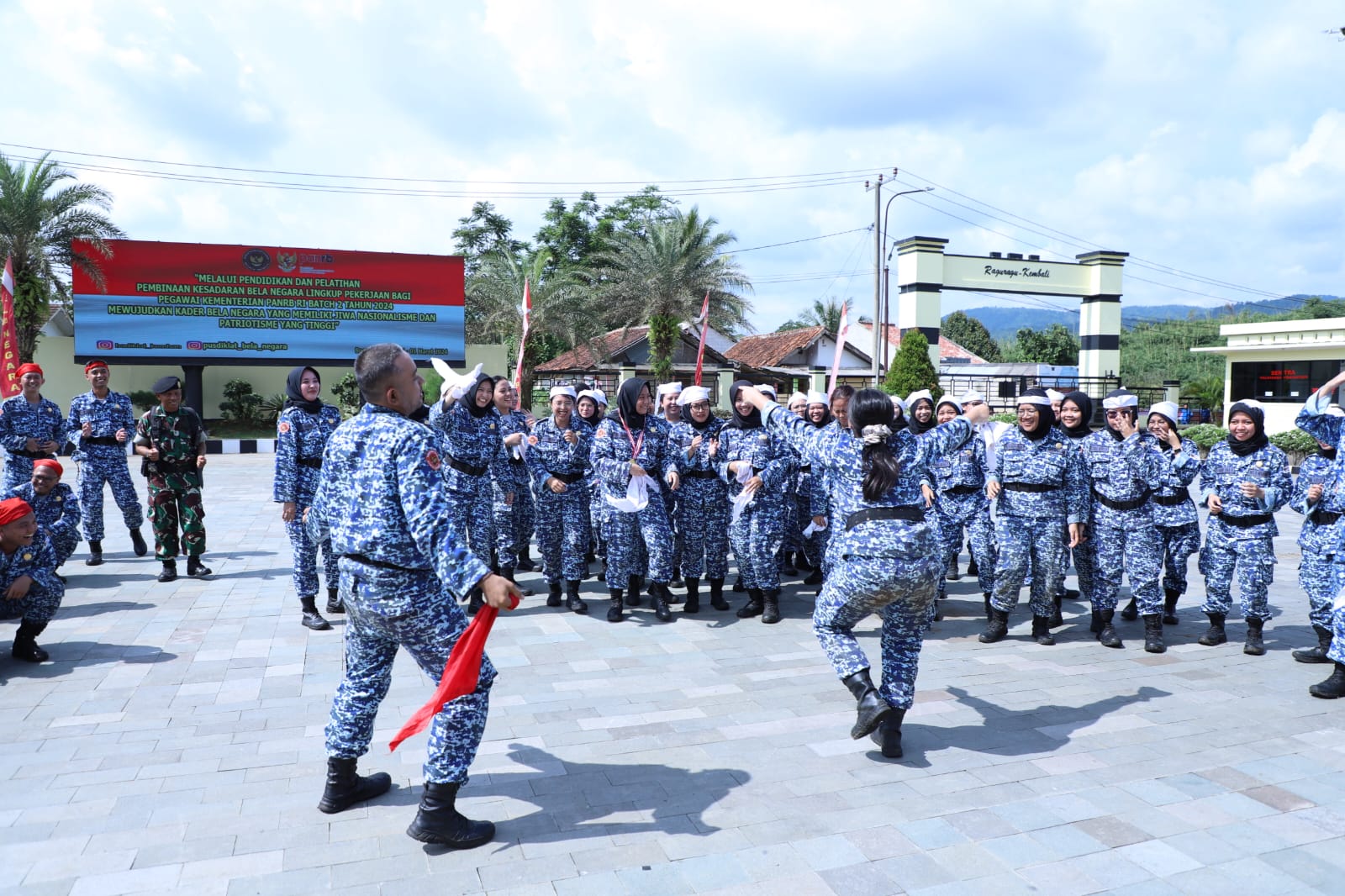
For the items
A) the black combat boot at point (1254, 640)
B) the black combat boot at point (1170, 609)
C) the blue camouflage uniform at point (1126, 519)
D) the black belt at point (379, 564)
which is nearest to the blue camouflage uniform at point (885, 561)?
the black belt at point (379, 564)

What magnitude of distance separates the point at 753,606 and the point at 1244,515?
3.45 meters

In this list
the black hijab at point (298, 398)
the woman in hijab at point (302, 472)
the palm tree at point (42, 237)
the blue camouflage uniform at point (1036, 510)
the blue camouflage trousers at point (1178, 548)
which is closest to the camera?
the blue camouflage uniform at point (1036, 510)

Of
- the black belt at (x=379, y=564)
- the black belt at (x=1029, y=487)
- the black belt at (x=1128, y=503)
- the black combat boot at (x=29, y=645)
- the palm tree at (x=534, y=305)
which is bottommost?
the black combat boot at (x=29, y=645)

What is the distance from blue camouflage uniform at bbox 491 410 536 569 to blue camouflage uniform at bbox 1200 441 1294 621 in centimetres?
511

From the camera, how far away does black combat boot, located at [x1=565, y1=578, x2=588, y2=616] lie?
723 cm

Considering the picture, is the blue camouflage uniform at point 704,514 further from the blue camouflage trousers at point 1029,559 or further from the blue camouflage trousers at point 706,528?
the blue camouflage trousers at point 1029,559

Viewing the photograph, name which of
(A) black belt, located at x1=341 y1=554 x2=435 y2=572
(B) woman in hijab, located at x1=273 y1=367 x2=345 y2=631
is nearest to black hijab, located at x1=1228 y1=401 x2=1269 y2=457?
(A) black belt, located at x1=341 y1=554 x2=435 y2=572

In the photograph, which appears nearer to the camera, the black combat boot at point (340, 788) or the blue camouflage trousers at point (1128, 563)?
the black combat boot at point (340, 788)

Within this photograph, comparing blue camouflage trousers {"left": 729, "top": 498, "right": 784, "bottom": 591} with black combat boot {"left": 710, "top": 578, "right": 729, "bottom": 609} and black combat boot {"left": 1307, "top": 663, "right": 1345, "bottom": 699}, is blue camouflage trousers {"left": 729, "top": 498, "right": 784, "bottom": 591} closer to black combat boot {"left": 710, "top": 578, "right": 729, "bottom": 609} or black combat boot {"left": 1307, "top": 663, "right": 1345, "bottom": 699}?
black combat boot {"left": 710, "top": 578, "right": 729, "bottom": 609}

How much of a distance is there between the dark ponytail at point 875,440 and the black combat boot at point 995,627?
108 inches

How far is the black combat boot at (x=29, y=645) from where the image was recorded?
5.58 meters

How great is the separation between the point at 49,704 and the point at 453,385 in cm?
271

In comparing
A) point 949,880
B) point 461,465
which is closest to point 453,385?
point 461,465

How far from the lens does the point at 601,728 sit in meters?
4.62
